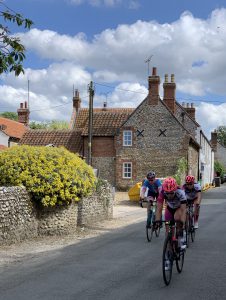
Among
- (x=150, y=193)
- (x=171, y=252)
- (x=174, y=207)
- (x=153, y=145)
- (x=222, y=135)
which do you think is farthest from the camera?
(x=222, y=135)

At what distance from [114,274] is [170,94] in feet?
110

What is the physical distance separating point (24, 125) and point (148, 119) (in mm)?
21750

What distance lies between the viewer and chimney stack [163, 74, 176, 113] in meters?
39.9

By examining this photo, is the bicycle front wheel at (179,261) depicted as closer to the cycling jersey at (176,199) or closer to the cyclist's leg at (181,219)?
the cyclist's leg at (181,219)

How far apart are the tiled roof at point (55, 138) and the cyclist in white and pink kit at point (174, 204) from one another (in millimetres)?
31229

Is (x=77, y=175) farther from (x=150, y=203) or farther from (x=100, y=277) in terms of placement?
(x=100, y=277)

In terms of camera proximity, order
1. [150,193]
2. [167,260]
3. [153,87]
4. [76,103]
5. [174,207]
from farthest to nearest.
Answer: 1. [76,103]
2. [153,87]
3. [150,193]
4. [174,207]
5. [167,260]

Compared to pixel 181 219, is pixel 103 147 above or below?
above

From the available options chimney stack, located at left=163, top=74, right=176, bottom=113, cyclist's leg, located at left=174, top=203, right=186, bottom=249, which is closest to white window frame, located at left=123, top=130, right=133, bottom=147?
chimney stack, located at left=163, top=74, right=176, bottom=113

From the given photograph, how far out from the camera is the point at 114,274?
321 inches

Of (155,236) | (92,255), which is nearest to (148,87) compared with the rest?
(155,236)

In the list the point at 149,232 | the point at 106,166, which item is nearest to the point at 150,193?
the point at 149,232

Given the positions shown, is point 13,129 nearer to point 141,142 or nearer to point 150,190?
point 141,142

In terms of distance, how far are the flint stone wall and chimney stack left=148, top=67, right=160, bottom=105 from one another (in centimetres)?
2235
